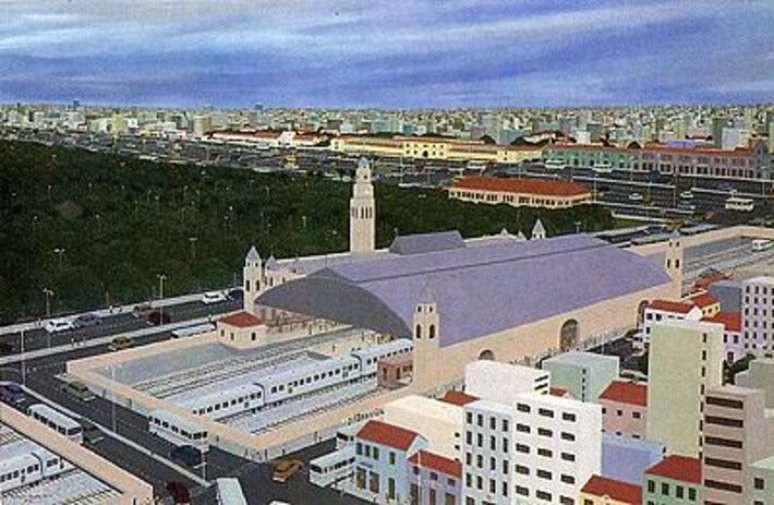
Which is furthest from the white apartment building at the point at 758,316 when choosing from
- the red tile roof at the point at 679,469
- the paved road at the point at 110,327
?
the paved road at the point at 110,327

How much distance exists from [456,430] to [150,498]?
98 cm

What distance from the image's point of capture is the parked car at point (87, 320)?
18.8ft

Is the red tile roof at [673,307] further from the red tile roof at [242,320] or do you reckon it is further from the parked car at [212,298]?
the parked car at [212,298]

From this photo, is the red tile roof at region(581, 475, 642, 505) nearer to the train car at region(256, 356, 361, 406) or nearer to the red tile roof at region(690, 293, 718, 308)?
the train car at region(256, 356, 361, 406)

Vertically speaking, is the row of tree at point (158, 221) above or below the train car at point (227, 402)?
above

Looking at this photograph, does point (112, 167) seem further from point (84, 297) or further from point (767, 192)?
point (767, 192)

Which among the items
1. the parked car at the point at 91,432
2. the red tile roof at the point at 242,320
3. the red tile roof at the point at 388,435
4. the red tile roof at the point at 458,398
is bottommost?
the parked car at the point at 91,432

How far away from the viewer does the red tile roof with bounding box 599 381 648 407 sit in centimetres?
362

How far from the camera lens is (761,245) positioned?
26.5 feet

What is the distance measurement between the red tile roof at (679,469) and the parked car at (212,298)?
392cm

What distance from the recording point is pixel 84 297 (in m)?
6.10

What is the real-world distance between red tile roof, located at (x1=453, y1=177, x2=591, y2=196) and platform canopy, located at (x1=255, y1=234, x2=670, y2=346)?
12.6 feet

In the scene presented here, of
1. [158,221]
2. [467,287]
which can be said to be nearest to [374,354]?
[467,287]

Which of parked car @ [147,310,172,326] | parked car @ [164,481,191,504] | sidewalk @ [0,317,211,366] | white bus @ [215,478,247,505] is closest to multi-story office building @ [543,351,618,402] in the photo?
white bus @ [215,478,247,505]
